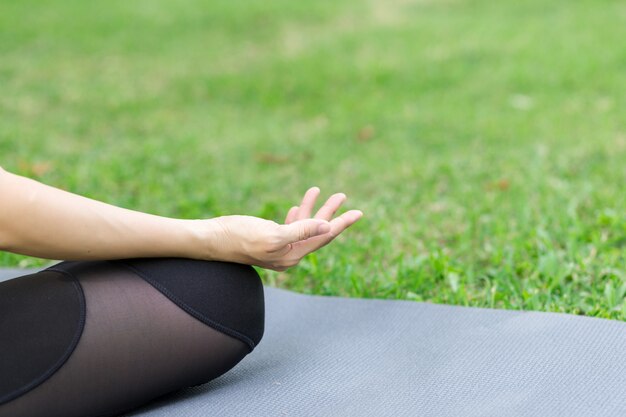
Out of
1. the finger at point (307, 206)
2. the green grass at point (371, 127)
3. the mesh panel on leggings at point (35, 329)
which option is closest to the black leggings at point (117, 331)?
the mesh panel on leggings at point (35, 329)

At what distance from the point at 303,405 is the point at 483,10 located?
6547 mm

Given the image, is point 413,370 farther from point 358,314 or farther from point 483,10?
point 483,10

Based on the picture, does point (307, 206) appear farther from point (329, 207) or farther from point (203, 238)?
point (203, 238)

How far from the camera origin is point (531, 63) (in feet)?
19.1

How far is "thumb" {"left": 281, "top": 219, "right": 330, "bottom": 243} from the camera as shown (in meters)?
1.75

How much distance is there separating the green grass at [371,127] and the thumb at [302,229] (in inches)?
35.1

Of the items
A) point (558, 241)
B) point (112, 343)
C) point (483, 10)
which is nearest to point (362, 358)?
point (112, 343)

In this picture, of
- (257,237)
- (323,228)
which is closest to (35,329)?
(257,237)

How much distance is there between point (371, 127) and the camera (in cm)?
487

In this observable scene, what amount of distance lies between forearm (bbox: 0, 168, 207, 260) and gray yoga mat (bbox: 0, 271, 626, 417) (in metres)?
0.36

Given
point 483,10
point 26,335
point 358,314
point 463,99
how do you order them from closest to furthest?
point 26,335, point 358,314, point 463,99, point 483,10

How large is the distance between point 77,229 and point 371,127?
339cm

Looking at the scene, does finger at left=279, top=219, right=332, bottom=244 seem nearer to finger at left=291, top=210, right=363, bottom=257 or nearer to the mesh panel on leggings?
finger at left=291, top=210, right=363, bottom=257

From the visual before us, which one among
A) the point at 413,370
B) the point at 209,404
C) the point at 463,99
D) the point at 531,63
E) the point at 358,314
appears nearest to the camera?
the point at 209,404
